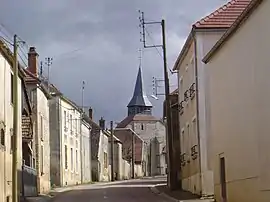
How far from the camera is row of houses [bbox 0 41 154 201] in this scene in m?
29.8

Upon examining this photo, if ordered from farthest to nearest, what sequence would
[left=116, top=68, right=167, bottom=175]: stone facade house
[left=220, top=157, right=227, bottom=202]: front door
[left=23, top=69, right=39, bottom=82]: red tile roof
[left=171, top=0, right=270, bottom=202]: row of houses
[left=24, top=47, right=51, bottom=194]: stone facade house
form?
[left=116, top=68, right=167, bottom=175]: stone facade house, [left=23, top=69, right=39, bottom=82]: red tile roof, [left=24, top=47, right=51, bottom=194]: stone facade house, [left=220, top=157, right=227, bottom=202]: front door, [left=171, top=0, right=270, bottom=202]: row of houses

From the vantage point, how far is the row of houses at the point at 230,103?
21.2m

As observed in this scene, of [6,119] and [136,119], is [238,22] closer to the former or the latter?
[6,119]

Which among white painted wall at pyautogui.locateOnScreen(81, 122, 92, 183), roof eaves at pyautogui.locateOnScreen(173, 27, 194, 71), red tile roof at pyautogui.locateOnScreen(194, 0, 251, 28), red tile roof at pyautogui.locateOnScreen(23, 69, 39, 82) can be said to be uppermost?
red tile roof at pyautogui.locateOnScreen(194, 0, 251, 28)

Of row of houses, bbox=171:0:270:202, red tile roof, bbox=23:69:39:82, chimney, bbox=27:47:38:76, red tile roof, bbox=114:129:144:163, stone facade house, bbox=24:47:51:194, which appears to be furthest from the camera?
red tile roof, bbox=114:129:144:163

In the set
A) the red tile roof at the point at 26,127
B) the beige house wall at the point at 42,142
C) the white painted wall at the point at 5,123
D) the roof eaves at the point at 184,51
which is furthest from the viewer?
the beige house wall at the point at 42,142

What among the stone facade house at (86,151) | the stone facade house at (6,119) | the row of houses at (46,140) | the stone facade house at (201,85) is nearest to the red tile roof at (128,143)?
the row of houses at (46,140)

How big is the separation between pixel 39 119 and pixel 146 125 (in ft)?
304

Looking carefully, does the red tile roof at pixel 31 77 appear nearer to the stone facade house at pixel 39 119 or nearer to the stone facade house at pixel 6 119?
the stone facade house at pixel 39 119

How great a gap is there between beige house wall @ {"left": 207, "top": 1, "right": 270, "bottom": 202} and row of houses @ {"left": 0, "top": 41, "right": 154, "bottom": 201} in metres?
9.30

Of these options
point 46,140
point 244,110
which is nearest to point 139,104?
point 46,140

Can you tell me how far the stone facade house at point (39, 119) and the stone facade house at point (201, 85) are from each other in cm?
988

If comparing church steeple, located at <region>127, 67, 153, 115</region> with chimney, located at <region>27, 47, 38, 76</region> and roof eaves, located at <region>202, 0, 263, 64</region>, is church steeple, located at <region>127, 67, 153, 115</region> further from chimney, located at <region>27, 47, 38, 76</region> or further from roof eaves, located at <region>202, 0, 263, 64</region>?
roof eaves, located at <region>202, 0, 263, 64</region>

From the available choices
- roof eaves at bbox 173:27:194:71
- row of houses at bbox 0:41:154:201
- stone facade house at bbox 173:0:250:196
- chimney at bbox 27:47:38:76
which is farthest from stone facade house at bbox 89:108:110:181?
stone facade house at bbox 173:0:250:196
